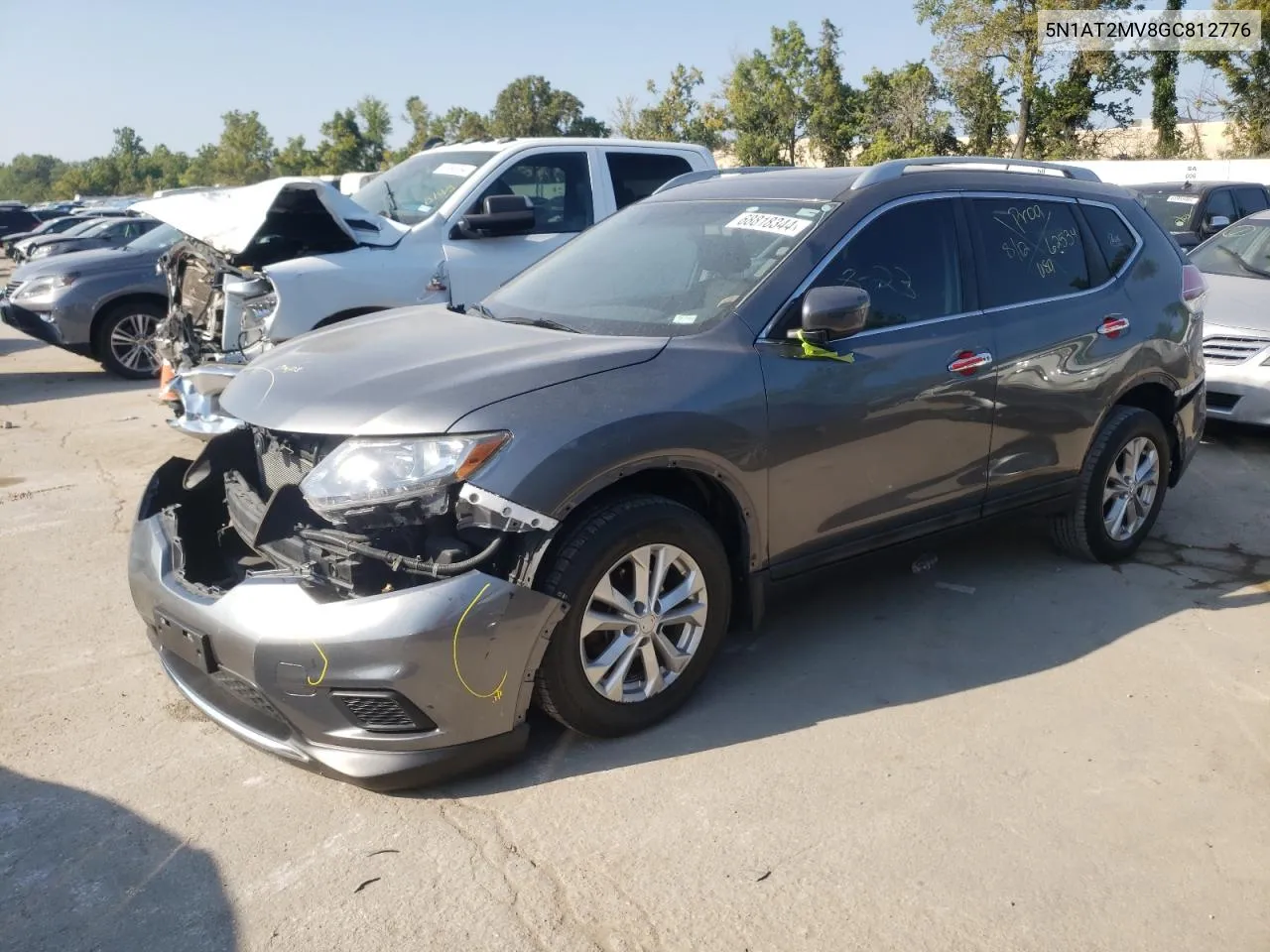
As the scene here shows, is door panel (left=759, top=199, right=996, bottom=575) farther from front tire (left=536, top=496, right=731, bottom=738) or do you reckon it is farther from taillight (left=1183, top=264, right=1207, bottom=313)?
taillight (left=1183, top=264, right=1207, bottom=313)

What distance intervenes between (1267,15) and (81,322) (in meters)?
29.5

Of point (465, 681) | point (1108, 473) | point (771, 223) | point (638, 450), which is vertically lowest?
point (1108, 473)

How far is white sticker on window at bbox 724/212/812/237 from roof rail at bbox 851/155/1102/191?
0.30m

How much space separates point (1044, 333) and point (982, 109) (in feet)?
94.6

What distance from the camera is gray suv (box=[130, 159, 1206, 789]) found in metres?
3.07

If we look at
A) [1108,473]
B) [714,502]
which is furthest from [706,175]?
[1108,473]

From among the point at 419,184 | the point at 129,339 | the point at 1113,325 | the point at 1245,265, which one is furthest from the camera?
the point at 129,339

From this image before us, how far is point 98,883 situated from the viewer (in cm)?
285

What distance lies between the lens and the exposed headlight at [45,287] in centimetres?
1063

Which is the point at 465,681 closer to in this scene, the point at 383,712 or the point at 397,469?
the point at 383,712

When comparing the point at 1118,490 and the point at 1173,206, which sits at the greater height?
the point at 1173,206

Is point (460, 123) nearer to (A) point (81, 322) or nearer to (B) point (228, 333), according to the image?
(A) point (81, 322)

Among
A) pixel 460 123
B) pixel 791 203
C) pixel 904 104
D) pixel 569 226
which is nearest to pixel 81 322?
pixel 569 226

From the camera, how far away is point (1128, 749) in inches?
138
